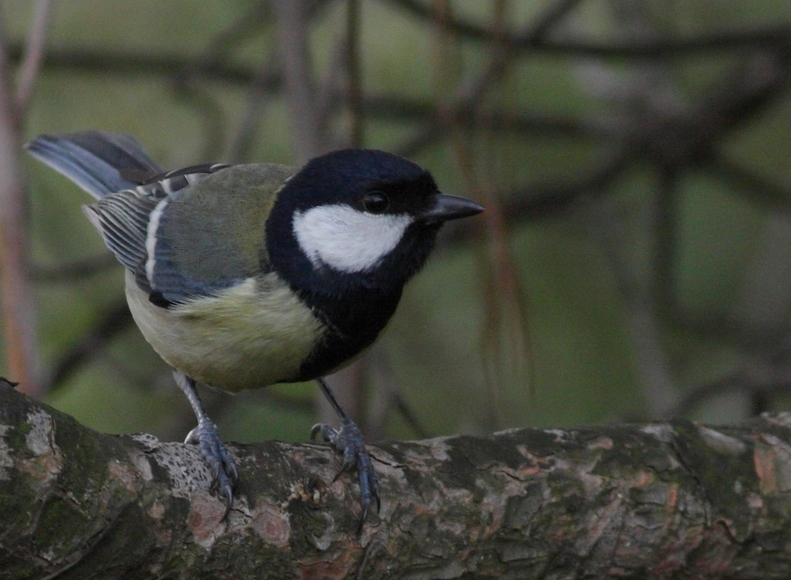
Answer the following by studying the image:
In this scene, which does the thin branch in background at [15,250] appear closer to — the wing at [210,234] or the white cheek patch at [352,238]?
the wing at [210,234]

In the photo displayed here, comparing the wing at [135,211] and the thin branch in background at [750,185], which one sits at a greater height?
the wing at [135,211]

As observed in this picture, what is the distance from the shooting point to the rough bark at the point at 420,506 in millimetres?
1215

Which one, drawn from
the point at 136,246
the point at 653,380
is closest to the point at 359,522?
the point at 136,246

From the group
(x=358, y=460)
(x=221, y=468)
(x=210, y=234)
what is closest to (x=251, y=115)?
(x=210, y=234)

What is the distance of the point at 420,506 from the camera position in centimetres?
153

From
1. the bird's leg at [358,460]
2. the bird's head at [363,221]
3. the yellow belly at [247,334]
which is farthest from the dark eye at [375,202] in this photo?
the bird's leg at [358,460]

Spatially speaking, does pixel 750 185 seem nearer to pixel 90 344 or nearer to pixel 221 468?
pixel 90 344

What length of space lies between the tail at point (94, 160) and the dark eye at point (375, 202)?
797mm

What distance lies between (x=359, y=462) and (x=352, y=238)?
0.47 metres

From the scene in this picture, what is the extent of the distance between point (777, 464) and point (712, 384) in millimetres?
Answer: 951

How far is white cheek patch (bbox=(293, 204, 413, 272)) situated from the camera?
187 centimetres

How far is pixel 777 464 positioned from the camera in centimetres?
170

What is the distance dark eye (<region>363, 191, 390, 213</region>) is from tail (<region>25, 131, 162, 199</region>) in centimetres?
80

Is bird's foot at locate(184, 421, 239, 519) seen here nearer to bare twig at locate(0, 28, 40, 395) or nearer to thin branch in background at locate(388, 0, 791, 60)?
bare twig at locate(0, 28, 40, 395)
